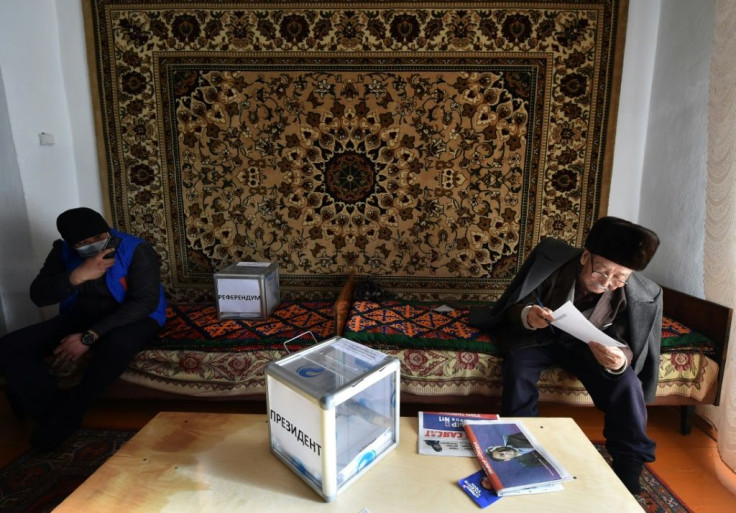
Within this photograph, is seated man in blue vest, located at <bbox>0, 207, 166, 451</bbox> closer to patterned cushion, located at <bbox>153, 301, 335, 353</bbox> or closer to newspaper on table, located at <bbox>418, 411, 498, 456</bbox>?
patterned cushion, located at <bbox>153, 301, 335, 353</bbox>

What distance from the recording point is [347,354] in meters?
1.11

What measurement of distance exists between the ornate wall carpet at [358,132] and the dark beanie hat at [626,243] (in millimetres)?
936

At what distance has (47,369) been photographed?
1768 mm

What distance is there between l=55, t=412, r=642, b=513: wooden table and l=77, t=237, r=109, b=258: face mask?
1.05 meters

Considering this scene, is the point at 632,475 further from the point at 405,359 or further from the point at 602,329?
the point at 405,359

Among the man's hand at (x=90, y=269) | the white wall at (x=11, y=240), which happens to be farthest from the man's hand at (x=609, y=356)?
the white wall at (x=11, y=240)

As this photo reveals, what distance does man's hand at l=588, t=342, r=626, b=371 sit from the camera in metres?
1.44

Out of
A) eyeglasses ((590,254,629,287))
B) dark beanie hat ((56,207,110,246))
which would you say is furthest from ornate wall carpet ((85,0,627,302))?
eyeglasses ((590,254,629,287))

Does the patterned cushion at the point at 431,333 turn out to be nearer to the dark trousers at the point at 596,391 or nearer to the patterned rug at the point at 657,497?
the dark trousers at the point at 596,391

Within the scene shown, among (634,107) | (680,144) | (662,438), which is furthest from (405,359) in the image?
(634,107)

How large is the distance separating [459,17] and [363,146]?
0.90 m

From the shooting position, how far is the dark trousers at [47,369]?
1.68m

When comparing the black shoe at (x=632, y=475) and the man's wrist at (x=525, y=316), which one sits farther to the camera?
the man's wrist at (x=525, y=316)

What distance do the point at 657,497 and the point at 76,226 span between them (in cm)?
265
